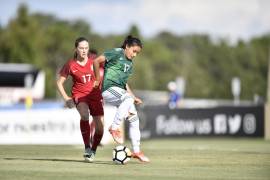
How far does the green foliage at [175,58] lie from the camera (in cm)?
9925

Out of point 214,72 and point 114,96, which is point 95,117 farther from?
point 214,72

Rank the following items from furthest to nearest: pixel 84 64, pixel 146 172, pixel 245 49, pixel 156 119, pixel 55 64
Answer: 1. pixel 245 49
2. pixel 55 64
3. pixel 156 119
4. pixel 84 64
5. pixel 146 172

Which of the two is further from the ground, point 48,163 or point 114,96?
point 114,96

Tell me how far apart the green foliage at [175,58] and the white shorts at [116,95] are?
228 feet

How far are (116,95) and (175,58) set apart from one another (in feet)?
399

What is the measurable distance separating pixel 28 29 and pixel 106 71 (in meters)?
69.4

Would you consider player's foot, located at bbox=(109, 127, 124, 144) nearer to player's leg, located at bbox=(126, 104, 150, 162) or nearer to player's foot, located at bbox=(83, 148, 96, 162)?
player's leg, located at bbox=(126, 104, 150, 162)

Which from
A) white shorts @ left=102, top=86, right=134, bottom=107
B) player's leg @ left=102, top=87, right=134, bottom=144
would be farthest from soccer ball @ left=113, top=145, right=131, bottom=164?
white shorts @ left=102, top=86, right=134, bottom=107

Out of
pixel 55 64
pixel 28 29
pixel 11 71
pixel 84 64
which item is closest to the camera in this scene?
pixel 84 64

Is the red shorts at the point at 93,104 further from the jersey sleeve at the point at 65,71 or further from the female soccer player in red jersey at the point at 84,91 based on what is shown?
the jersey sleeve at the point at 65,71

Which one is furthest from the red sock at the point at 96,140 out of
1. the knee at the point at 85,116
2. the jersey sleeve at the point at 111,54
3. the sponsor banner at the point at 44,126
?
the sponsor banner at the point at 44,126

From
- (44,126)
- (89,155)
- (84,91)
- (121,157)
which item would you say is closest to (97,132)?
(89,155)

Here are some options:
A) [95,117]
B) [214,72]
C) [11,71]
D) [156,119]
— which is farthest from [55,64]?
[95,117]

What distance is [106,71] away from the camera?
14.5m
